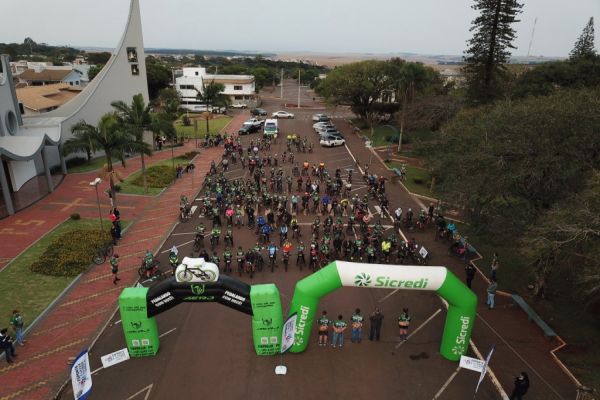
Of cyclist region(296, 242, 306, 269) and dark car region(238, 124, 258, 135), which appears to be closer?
cyclist region(296, 242, 306, 269)

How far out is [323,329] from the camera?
12.9m

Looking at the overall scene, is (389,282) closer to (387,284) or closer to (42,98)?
(387,284)

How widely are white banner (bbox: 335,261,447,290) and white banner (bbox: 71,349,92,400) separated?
270 inches

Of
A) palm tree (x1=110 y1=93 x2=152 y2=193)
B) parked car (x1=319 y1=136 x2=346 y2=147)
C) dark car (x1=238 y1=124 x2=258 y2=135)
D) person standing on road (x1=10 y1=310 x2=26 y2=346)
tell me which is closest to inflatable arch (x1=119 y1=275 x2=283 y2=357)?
person standing on road (x1=10 y1=310 x2=26 y2=346)

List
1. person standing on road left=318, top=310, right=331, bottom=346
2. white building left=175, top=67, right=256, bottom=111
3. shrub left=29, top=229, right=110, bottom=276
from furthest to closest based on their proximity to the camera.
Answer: white building left=175, top=67, right=256, bottom=111, shrub left=29, top=229, right=110, bottom=276, person standing on road left=318, top=310, right=331, bottom=346

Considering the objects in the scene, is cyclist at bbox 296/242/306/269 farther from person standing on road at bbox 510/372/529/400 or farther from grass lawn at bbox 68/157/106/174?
grass lawn at bbox 68/157/106/174

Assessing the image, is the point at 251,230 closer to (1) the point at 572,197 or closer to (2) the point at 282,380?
(2) the point at 282,380

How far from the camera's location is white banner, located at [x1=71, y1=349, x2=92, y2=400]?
364 inches

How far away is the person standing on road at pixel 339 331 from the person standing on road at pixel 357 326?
1.08ft

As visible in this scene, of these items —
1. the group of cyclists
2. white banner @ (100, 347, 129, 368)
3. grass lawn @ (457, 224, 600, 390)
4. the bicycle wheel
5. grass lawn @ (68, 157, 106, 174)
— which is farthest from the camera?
grass lawn @ (68, 157, 106, 174)

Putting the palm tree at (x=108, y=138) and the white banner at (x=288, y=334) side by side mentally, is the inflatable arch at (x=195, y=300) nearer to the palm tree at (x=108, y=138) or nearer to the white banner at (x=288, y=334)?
the white banner at (x=288, y=334)

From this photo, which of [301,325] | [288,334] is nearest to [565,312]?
[301,325]

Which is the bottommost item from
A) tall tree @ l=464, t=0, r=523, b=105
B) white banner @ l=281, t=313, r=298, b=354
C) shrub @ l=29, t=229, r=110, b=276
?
shrub @ l=29, t=229, r=110, b=276

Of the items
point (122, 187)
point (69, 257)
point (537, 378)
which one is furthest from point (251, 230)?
point (537, 378)
